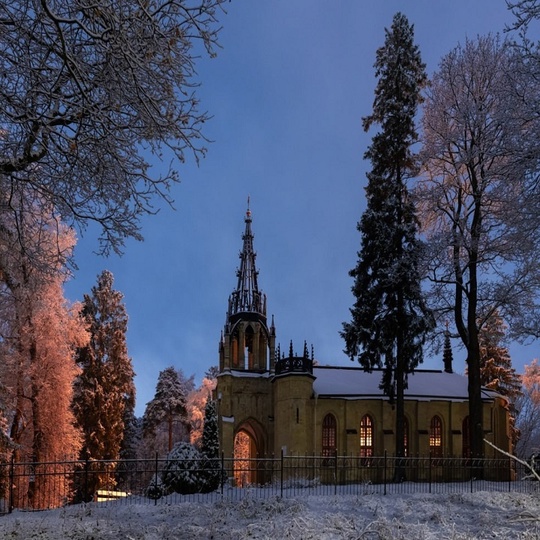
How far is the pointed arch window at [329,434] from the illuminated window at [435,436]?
596 cm

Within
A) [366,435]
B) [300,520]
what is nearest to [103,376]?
[366,435]

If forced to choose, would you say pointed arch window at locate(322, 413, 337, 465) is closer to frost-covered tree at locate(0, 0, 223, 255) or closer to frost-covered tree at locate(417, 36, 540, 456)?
frost-covered tree at locate(417, 36, 540, 456)

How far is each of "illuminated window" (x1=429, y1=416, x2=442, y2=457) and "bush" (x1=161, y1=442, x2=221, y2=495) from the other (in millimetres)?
17403

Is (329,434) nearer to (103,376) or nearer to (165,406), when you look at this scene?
(103,376)

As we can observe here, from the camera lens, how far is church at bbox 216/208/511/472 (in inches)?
1286

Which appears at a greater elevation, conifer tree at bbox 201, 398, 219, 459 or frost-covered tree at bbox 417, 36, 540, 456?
frost-covered tree at bbox 417, 36, 540, 456

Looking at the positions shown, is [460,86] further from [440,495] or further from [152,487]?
[152,487]

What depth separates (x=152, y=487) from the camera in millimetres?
21188

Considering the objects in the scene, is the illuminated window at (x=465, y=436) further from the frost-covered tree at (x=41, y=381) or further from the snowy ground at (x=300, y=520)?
the frost-covered tree at (x=41, y=381)

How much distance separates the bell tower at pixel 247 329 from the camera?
3591cm

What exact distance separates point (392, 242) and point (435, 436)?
45.7ft

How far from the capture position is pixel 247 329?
1441 inches

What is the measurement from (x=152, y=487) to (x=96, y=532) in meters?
9.12

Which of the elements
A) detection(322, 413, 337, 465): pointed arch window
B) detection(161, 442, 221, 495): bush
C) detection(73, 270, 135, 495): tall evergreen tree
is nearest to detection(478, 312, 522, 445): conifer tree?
detection(322, 413, 337, 465): pointed arch window
